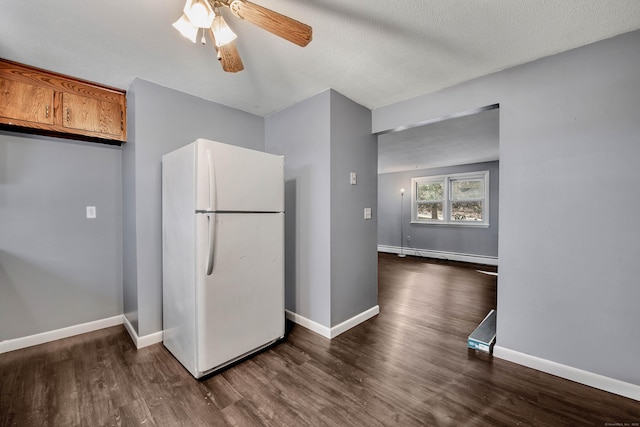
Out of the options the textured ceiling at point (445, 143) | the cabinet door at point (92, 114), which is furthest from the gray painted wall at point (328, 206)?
the cabinet door at point (92, 114)

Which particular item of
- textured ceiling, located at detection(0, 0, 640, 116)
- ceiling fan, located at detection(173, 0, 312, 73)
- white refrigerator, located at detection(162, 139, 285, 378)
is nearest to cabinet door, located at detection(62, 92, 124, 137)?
textured ceiling, located at detection(0, 0, 640, 116)

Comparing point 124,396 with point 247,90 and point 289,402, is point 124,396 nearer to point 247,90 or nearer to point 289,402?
point 289,402

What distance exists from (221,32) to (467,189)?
6.81 metres

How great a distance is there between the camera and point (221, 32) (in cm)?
136

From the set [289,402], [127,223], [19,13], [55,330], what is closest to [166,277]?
[127,223]

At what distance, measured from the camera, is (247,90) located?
8.38 ft

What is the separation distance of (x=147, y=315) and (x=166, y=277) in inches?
16.9

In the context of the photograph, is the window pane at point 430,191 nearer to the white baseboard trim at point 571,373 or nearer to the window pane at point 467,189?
the window pane at point 467,189

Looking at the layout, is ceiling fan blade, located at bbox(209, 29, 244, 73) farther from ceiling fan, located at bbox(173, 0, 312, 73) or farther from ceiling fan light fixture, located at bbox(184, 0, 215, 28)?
ceiling fan light fixture, located at bbox(184, 0, 215, 28)

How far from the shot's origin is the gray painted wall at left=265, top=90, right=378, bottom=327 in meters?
2.58

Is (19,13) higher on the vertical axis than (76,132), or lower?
higher

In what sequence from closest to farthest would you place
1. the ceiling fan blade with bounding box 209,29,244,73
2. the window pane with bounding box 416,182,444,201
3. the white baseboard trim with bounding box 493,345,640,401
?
the ceiling fan blade with bounding box 209,29,244,73
the white baseboard trim with bounding box 493,345,640,401
the window pane with bounding box 416,182,444,201

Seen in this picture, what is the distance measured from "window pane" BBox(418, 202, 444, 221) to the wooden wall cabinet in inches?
271

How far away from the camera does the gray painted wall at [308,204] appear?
2.58m
